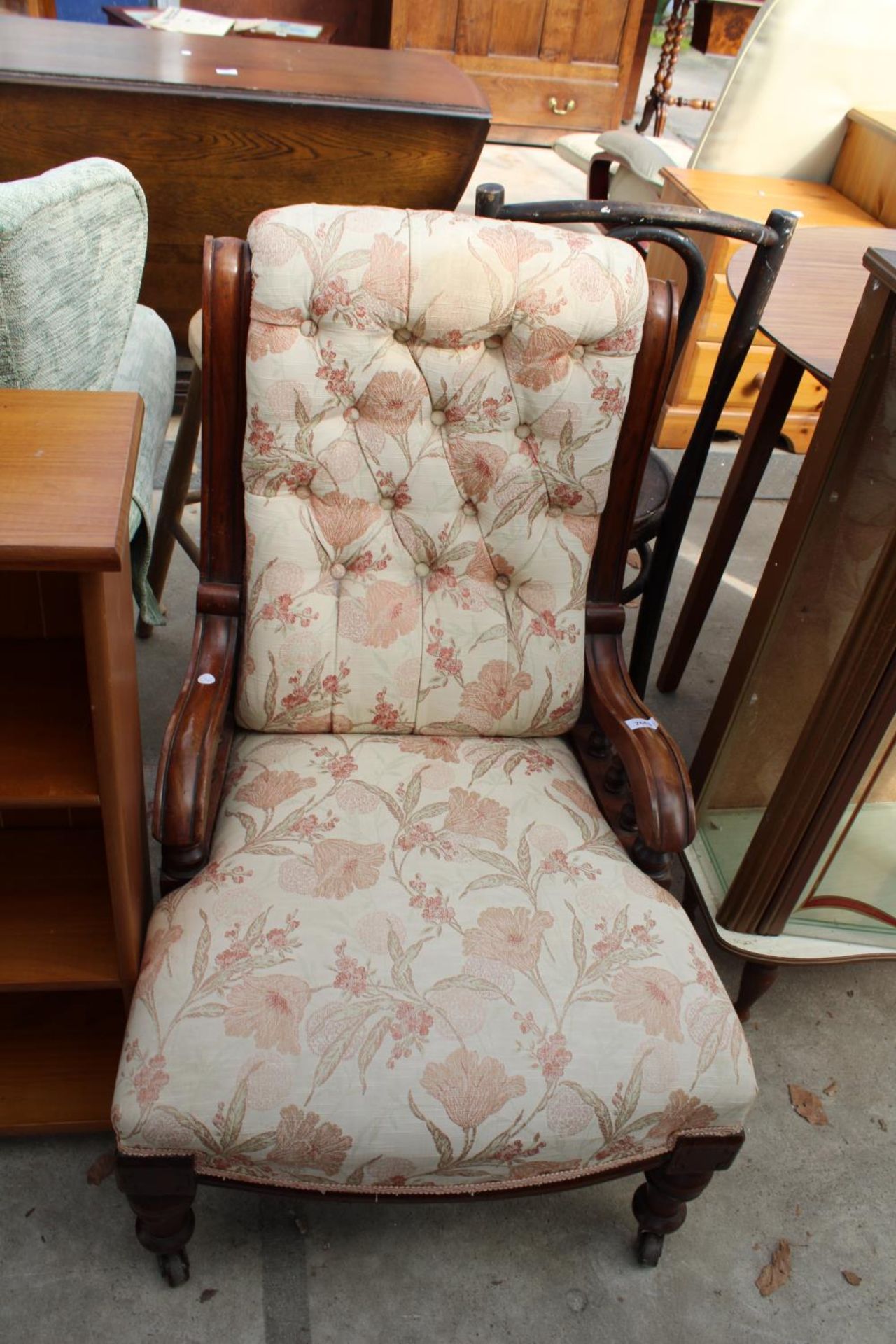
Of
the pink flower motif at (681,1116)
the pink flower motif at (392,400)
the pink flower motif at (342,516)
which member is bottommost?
the pink flower motif at (681,1116)

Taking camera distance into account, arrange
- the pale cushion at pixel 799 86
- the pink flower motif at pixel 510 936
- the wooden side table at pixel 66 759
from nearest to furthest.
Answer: the wooden side table at pixel 66 759, the pink flower motif at pixel 510 936, the pale cushion at pixel 799 86

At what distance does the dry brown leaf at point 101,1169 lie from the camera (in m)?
1.40

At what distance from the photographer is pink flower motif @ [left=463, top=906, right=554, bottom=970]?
1.19 m

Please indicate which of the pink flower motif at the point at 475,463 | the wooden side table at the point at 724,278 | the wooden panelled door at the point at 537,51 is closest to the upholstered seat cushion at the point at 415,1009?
the pink flower motif at the point at 475,463

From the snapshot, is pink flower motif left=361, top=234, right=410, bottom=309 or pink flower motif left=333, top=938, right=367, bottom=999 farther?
pink flower motif left=361, top=234, right=410, bottom=309

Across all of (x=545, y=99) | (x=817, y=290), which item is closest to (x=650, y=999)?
(x=817, y=290)

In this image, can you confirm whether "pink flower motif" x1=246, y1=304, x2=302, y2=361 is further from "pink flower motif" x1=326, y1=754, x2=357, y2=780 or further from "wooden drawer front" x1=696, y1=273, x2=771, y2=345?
"wooden drawer front" x1=696, y1=273, x2=771, y2=345

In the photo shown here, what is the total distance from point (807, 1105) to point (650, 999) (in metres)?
0.60

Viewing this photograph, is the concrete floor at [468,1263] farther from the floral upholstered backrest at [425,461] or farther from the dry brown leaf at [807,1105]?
the floral upholstered backrest at [425,461]

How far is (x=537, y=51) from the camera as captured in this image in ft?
16.4

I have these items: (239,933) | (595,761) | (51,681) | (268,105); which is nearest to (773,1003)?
(595,761)

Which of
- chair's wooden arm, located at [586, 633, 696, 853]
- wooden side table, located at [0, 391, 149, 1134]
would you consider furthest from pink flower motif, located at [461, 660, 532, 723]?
wooden side table, located at [0, 391, 149, 1134]

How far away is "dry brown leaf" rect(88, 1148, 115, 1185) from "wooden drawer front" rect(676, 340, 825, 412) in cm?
240

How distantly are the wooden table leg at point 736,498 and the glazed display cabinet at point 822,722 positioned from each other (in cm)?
45
